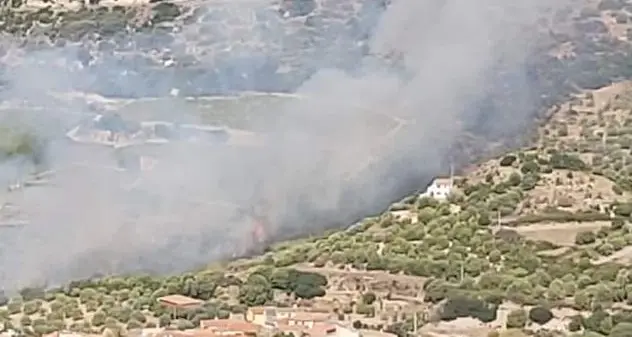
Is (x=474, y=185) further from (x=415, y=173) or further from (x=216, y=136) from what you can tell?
(x=216, y=136)

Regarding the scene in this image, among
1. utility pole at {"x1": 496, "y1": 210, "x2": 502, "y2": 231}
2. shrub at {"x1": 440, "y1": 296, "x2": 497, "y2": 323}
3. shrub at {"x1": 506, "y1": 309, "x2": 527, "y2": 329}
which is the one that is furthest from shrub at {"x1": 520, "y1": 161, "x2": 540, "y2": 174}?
shrub at {"x1": 506, "y1": 309, "x2": 527, "y2": 329}

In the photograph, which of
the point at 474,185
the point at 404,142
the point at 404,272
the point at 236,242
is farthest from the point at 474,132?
the point at 404,272

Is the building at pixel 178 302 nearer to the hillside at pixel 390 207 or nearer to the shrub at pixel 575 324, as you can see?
the hillside at pixel 390 207

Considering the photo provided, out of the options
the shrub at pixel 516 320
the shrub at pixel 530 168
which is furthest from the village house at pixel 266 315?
the shrub at pixel 530 168

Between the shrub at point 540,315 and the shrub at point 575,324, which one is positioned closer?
the shrub at point 575,324

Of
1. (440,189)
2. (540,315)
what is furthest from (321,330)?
(440,189)

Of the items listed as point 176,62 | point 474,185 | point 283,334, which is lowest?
point 283,334
